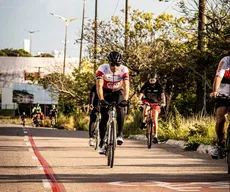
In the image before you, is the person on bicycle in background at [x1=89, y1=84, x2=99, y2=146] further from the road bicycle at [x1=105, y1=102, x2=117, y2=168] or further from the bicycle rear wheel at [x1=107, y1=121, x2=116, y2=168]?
the bicycle rear wheel at [x1=107, y1=121, x2=116, y2=168]

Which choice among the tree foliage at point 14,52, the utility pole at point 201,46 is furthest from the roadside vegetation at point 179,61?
the tree foliage at point 14,52

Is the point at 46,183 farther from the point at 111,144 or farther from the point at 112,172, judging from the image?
the point at 111,144

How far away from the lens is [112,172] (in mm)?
11695

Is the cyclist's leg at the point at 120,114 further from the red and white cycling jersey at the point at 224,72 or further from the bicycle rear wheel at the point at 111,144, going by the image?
the red and white cycling jersey at the point at 224,72

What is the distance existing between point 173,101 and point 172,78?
169 inches

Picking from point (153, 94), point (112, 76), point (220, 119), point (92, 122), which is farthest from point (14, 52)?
point (220, 119)

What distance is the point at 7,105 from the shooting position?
100750mm

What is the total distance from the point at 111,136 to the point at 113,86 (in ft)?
3.57

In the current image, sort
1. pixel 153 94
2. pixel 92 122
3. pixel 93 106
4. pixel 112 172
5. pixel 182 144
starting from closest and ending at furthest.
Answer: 1. pixel 112 172
2. pixel 93 106
3. pixel 92 122
4. pixel 153 94
5. pixel 182 144

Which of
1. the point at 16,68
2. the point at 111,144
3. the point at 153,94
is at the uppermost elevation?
the point at 16,68

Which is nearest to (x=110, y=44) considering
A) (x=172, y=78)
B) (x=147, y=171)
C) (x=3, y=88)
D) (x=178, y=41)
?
(x=178, y=41)

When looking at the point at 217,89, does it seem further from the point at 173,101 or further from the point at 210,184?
the point at 173,101

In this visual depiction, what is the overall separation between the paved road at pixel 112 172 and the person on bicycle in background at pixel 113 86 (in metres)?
0.77

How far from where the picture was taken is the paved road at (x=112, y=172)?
9672 mm
